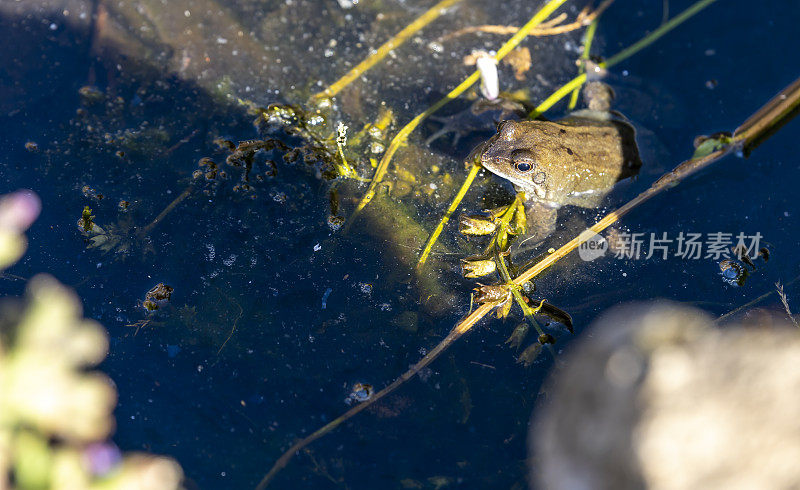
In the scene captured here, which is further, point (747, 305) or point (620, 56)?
point (620, 56)

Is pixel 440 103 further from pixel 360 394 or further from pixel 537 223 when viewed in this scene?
pixel 360 394

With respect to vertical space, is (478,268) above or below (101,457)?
above

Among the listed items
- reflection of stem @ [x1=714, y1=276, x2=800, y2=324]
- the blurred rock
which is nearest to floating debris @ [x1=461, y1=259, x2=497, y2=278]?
the blurred rock

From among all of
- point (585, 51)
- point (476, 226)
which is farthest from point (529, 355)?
point (585, 51)

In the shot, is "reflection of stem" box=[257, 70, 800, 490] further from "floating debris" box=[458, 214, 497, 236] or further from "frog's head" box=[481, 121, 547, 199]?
"frog's head" box=[481, 121, 547, 199]

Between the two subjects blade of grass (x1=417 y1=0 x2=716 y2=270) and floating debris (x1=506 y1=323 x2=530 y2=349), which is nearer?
floating debris (x1=506 y1=323 x2=530 y2=349)
